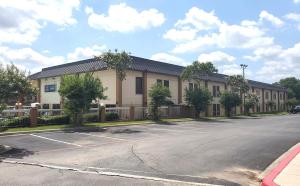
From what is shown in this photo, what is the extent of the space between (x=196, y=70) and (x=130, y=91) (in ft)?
34.8

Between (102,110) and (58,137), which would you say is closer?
(58,137)

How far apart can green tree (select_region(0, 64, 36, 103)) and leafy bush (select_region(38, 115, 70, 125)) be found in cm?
935

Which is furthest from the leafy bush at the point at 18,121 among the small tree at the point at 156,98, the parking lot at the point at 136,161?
the small tree at the point at 156,98

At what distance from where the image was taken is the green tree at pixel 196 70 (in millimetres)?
48094

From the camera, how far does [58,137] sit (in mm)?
20250

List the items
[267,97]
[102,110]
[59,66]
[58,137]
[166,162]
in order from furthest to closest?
[267,97] < [59,66] < [102,110] < [58,137] < [166,162]

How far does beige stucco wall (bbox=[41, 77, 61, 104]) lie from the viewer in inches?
1976

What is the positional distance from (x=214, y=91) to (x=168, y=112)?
18466 mm

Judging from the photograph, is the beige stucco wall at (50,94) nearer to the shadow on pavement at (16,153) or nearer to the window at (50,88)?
the window at (50,88)

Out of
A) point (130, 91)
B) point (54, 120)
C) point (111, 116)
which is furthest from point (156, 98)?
point (54, 120)

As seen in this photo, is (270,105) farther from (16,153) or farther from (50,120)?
(16,153)

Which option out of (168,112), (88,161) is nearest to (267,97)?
(168,112)

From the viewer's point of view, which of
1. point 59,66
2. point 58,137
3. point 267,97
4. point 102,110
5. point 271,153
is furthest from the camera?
point 267,97

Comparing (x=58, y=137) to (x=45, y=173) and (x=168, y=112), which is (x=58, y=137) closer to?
(x=45, y=173)
